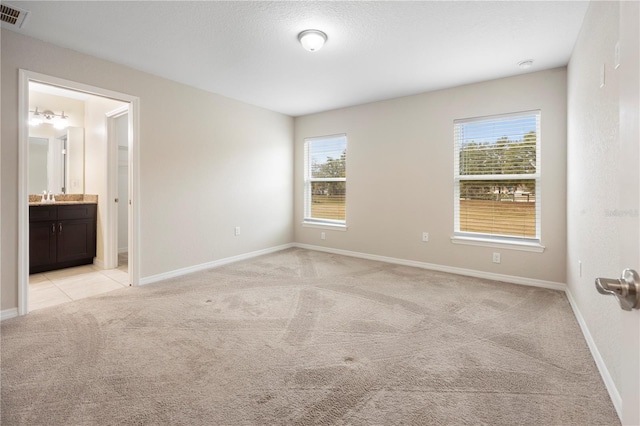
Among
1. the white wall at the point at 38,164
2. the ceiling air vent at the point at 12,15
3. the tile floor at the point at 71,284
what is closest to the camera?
the ceiling air vent at the point at 12,15

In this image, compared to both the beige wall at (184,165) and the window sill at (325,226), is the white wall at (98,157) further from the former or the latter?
the window sill at (325,226)

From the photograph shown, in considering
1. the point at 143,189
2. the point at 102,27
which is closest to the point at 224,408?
the point at 143,189

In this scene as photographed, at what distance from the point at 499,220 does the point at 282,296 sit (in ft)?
9.59

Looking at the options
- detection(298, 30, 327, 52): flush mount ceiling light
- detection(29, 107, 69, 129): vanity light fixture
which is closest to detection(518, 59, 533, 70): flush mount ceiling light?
detection(298, 30, 327, 52): flush mount ceiling light

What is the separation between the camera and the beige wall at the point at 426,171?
3.51 meters

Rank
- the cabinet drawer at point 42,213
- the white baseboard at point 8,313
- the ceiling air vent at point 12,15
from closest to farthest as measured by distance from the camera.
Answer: the ceiling air vent at point 12,15 → the white baseboard at point 8,313 → the cabinet drawer at point 42,213

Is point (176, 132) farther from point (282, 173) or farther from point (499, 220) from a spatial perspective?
point (499, 220)

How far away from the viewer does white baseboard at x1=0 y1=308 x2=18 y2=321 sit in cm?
269

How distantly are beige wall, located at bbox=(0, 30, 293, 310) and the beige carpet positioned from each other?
2.78 feet

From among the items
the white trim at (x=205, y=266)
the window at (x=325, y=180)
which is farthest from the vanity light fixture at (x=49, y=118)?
the window at (x=325, y=180)

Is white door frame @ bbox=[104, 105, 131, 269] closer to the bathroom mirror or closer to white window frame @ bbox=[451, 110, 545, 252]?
the bathroom mirror

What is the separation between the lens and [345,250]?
5.32 meters

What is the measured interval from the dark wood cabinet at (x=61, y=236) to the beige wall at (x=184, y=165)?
157 centimetres

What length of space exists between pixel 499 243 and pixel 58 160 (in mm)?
6621
